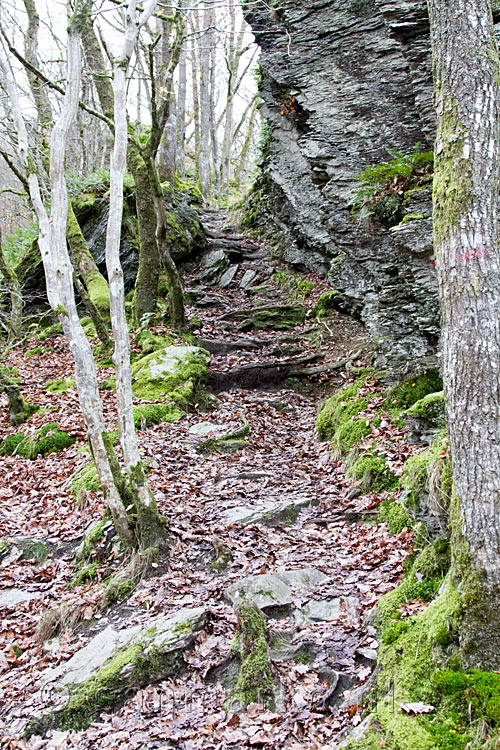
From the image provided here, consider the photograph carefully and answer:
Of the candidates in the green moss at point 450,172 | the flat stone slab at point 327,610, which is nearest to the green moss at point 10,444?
the flat stone slab at point 327,610

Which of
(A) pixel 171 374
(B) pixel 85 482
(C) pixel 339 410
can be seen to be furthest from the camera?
(A) pixel 171 374

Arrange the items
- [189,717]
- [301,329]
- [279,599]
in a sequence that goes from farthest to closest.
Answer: [301,329], [279,599], [189,717]

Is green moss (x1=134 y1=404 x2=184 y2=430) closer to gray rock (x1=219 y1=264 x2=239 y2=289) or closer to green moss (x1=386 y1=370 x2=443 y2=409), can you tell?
green moss (x1=386 y1=370 x2=443 y2=409)

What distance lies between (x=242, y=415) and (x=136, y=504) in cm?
391

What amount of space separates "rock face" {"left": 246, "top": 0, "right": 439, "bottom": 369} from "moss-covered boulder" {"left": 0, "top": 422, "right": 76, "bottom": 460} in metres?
5.53

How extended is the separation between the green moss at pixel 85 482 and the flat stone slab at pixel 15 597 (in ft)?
4.79

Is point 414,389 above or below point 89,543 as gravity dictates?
above

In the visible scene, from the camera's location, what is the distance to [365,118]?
8828mm

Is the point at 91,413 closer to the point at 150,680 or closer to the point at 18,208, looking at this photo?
the point at 150,680

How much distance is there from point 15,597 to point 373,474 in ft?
14.2

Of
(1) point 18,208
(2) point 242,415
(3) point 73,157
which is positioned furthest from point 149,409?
(1) point 18,208

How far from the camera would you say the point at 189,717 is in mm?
3670

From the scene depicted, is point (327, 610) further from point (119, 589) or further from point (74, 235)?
point (74, 235)

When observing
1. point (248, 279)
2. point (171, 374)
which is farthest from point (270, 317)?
point (171, 374)
